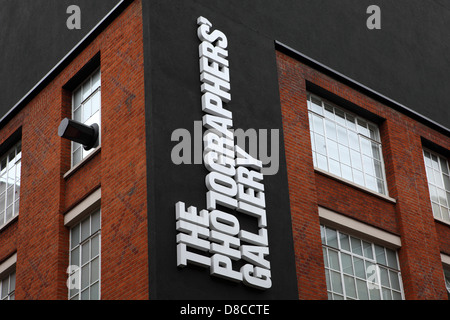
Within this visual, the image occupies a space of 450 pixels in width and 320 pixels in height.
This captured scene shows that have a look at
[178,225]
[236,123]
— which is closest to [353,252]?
[236,123]

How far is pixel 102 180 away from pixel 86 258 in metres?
1.71

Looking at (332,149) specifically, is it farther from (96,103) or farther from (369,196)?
(96,103)

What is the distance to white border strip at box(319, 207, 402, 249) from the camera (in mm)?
17969

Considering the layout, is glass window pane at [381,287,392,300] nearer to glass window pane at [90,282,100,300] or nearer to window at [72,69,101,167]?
glass window pane at [90,282,100,300]

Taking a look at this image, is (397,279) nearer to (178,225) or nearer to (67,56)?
(178,225)

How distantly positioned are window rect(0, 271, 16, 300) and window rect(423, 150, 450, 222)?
10585 millimetres

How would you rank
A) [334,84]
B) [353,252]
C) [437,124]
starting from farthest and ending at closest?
[437,124], [334,84], [353,252]

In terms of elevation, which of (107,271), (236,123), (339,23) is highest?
(339,23)

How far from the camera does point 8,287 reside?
19.1m

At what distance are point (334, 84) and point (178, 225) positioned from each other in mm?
7351

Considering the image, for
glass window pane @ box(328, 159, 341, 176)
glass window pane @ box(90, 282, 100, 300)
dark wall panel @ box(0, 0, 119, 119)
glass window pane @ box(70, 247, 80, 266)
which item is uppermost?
dark wall panel @ box(0, 0, 119, 119)

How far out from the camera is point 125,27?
57.6ft

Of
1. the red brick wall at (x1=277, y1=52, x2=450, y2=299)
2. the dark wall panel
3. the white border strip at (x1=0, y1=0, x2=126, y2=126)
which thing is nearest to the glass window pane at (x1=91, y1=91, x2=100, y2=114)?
the white border strip at (x1=0, y1=0, x2=126, y2=126)

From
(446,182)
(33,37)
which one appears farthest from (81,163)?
(446,182)
